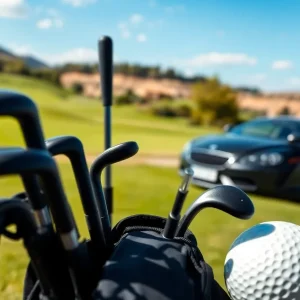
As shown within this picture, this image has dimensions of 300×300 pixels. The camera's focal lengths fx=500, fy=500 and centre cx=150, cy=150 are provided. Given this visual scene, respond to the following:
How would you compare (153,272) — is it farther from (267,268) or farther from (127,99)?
(127,99)

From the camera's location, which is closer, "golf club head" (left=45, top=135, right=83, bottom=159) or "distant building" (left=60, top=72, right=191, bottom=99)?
"golf club head" (left=45, top=135, right=83, bottom=159)

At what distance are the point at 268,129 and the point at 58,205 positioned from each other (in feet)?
18.0

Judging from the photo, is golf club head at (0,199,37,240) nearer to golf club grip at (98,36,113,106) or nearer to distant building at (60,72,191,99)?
→ golf club grip at (98,36,113,106)

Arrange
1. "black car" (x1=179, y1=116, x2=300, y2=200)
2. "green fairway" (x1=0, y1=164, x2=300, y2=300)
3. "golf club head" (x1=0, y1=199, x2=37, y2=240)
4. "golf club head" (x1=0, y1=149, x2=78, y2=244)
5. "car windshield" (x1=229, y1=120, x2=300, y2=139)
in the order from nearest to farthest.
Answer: "golf club head" (x1=0, y1=149, x2=78, y2=244), "golf club head" (x1=0, y1=199, x2=37, y2=240), "green fairway" (x1=0, y1=164, x2=300, y2=300), "black car" (x1=179, y1=116, x2=300, y2=200), "car windshield" (x1=229, y1=120, x2=300, y2=139)

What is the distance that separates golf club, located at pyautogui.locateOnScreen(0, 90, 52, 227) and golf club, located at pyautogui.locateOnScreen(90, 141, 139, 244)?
296 millimetres

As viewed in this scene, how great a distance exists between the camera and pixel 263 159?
17.4 ft

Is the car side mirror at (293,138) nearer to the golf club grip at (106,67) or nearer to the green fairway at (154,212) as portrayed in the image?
the green fairway at (154,212)

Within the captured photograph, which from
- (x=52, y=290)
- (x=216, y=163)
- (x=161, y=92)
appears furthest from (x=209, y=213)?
(x=161, y=92)

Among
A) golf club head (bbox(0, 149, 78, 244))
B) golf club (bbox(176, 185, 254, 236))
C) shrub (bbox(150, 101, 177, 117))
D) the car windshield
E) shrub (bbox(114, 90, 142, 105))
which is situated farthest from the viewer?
shrub (bbox(114, 90, 142, 105))

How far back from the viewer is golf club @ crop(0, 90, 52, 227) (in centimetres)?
89

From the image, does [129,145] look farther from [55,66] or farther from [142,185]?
[55,66]

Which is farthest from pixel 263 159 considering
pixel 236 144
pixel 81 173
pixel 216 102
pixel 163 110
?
pixel 216 102

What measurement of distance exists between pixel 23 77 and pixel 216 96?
17687 millimetres

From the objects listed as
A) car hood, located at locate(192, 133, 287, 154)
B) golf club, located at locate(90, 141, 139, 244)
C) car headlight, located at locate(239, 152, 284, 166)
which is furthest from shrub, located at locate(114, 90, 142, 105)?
golf club, located at locate(90, 141, 139, 244)
